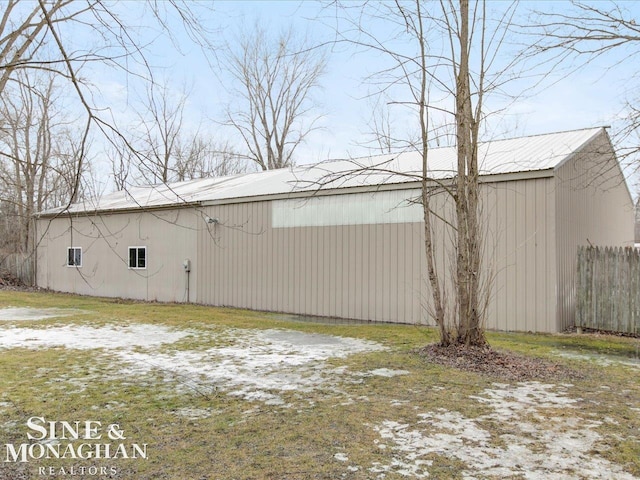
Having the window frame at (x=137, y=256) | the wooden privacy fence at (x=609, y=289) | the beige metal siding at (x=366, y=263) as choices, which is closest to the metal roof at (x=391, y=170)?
the beige metal siding at (x=366, y=263)

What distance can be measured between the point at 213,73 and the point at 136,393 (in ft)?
10.2

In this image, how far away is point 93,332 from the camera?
8719 mm

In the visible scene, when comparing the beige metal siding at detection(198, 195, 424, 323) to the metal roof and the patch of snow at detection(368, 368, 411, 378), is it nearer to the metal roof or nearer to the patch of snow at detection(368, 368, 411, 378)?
the metal roof

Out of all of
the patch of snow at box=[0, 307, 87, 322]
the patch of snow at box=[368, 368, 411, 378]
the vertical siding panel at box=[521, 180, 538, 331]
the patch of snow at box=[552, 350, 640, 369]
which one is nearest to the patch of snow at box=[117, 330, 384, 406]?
the patch of snow at box=[368, 368, 411, 378]

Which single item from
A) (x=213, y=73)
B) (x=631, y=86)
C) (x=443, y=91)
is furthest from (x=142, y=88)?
(x=631, y=86)

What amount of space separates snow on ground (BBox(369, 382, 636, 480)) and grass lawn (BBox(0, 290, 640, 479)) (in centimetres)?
2

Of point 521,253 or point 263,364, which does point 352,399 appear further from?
point 521,253

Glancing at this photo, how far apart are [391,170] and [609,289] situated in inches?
169

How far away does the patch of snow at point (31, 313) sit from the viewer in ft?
34.8

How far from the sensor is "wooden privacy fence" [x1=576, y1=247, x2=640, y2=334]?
28.3ft

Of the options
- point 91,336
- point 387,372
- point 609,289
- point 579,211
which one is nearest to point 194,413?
point 387,372

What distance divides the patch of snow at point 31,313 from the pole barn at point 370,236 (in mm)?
2187

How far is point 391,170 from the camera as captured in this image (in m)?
9.16

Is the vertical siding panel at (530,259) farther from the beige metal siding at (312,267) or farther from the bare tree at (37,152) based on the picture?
the bare tree at (37,152)
